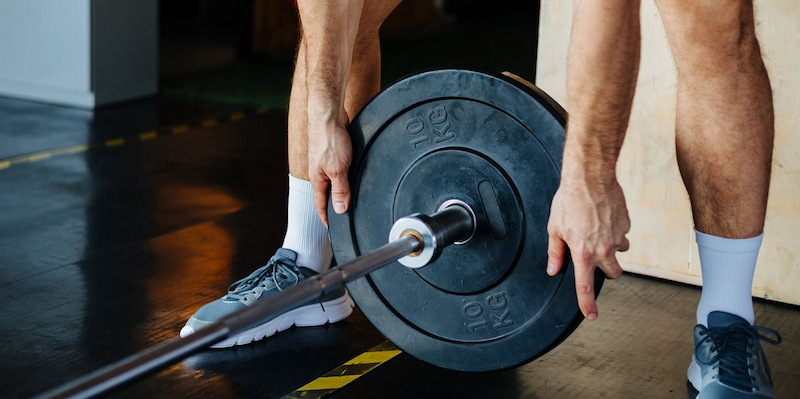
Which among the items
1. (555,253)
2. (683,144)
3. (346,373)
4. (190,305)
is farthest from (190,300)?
(683,144)

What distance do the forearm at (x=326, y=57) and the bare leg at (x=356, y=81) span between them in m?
0.18

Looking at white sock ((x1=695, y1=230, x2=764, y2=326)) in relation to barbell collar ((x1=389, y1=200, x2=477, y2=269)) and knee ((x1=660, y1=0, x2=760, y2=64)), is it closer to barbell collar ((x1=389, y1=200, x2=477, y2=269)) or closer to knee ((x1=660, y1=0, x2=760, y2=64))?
knee ((x1=660, y1=0, x2=760, y2=64))

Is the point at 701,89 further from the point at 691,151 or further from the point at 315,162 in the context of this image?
the point at 315,162

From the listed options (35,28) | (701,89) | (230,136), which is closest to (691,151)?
(701,89)

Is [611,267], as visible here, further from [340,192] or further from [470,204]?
[340,192]

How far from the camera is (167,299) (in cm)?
182

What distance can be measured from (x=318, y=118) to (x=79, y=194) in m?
1.32

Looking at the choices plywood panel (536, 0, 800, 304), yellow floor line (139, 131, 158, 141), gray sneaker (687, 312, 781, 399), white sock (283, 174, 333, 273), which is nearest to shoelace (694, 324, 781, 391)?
gray sneaker (687, 312, 781, 399)

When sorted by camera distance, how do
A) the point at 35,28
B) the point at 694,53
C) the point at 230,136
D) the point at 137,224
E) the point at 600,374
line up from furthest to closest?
1. the point at 35,28
2. the point at 230,136
3. the point at 137,224
4. the point at 600,374
5. the point at 694,53

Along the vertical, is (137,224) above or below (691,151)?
below

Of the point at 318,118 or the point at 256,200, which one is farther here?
the point at 256,200

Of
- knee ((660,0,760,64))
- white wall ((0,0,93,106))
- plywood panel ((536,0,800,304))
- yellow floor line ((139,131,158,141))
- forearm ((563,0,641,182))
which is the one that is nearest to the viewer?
forearm ((563,0,641,182))

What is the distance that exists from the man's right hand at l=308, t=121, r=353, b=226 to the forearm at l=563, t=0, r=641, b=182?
1.23 feet

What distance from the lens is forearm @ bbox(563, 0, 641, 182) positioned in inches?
46.8
